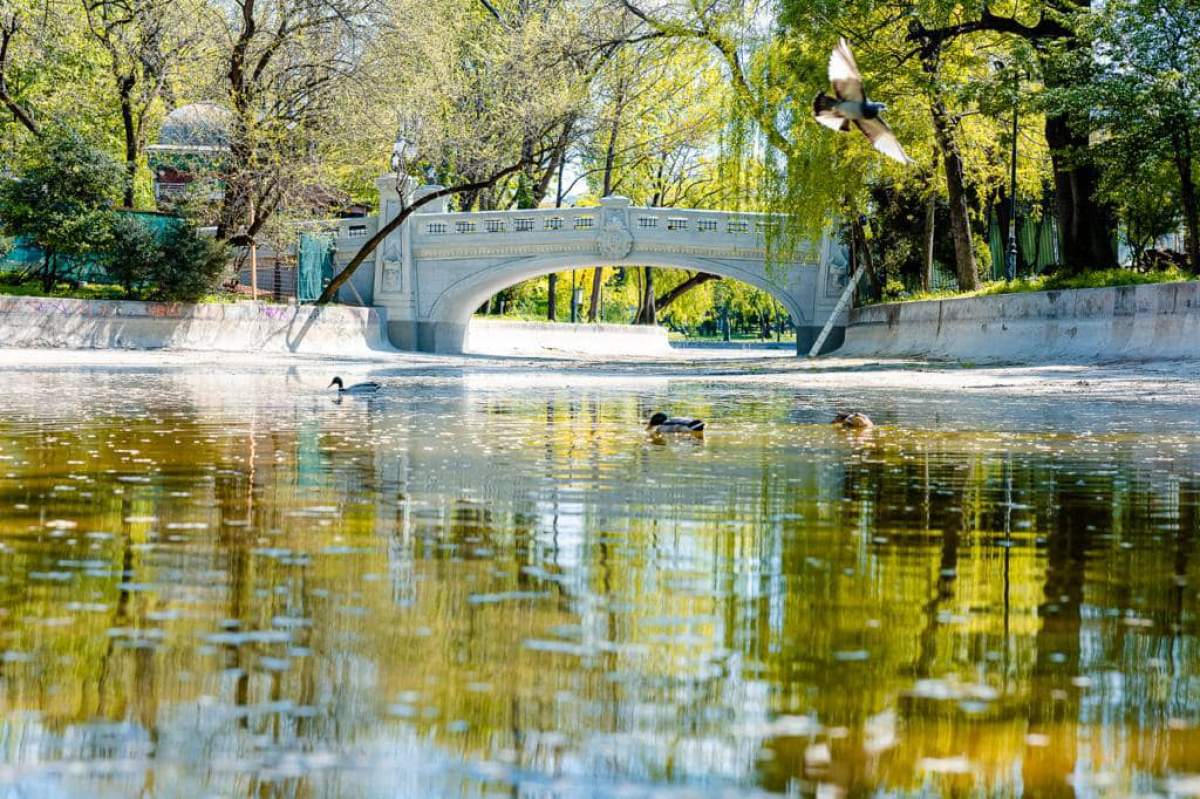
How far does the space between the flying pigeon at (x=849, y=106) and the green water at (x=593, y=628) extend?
410 centimetres

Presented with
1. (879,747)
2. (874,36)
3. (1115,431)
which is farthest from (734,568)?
(874,36)

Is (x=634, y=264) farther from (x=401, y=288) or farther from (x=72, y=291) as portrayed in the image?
(x=72, y=291)

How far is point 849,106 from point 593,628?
830 cm

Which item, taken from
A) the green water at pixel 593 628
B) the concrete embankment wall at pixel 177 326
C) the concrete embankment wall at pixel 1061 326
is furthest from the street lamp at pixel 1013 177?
the concrete embankment wall at pixel 177 326

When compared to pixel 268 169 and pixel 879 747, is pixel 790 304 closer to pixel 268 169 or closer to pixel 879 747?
pixel 268 169

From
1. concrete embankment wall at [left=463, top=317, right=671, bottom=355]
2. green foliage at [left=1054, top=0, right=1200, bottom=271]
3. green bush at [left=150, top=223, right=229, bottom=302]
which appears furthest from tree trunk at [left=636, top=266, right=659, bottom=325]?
green foliage at [left=1054, top=0, right=1200, bottom=271]

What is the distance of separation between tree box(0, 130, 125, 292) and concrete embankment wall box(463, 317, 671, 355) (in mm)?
17772

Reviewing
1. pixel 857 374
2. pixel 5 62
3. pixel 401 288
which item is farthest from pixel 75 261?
pixel 857 374

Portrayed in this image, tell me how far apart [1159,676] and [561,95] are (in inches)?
1513

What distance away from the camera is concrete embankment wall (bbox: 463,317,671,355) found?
5119 cm

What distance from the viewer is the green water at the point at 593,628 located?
2.32m

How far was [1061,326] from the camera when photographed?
23.1 metres

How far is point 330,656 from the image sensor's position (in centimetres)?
300

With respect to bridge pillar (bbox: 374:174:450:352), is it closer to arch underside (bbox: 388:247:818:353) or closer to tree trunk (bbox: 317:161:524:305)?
arch underside (bbox: 388:247:818:353)
